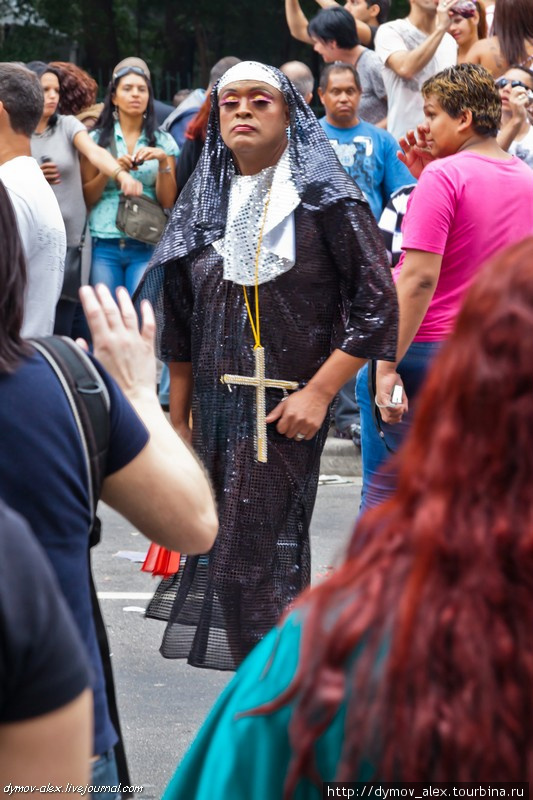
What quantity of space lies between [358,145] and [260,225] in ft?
12.5

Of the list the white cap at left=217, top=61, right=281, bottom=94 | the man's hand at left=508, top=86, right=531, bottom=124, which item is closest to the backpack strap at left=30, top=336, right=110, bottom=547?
the white cap at left=217, top=61, right=281, bottom=94

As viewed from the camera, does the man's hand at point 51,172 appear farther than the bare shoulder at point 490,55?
No

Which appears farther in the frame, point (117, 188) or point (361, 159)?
point (117, 188)

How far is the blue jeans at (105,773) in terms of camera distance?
2.05 meters

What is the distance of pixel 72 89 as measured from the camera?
338 inches

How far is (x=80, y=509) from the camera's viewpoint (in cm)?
201

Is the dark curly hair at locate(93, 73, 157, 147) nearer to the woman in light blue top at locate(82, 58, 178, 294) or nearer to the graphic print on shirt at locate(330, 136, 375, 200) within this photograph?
the woman in light blue top at locate(82, 58, 178, 294)

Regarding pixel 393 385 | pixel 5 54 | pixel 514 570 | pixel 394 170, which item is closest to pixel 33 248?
pixel 393 385

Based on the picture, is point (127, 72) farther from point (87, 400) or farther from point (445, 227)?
point (87, 400)

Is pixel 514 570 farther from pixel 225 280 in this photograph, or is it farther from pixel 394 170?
pixel 394 170

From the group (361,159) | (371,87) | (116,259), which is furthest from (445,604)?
(371,87)

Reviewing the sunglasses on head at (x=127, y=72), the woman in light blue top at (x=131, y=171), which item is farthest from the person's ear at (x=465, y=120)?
the sunglasses on head at (x=127, y=72)

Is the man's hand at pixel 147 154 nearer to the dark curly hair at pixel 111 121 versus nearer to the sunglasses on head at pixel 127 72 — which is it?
the dark curly hair at pixel 111 121

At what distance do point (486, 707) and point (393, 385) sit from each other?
3.24 meters
